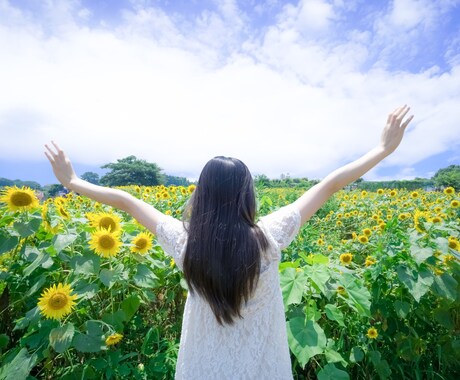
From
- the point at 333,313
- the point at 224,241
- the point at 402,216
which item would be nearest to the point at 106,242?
the point at 224,241

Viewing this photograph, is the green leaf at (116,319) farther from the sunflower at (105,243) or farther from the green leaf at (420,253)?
the green leaf at (420,253)

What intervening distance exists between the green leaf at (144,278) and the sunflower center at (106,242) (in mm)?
174

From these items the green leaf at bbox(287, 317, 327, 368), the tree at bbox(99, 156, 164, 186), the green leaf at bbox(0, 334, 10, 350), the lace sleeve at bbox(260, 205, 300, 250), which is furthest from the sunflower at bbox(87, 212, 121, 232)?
the tree at bbox(99, 156, 164, 186)

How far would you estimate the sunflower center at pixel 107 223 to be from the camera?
1.74 metres

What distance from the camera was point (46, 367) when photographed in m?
1.64

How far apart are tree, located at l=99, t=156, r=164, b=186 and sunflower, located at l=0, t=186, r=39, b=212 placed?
38.7m

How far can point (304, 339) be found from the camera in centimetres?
151

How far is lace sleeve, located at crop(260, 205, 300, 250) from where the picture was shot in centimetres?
130

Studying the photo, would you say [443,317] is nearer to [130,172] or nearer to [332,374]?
[332,374]

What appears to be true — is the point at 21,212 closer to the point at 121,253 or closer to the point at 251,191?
the point at 121,253

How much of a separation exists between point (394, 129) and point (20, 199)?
1.86 metres

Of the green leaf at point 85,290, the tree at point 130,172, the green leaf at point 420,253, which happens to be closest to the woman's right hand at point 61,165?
the green leaf at point 85,290

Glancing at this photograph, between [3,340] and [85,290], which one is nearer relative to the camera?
[85,290]

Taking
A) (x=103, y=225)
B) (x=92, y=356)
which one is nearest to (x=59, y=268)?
(x=103, y=225)
